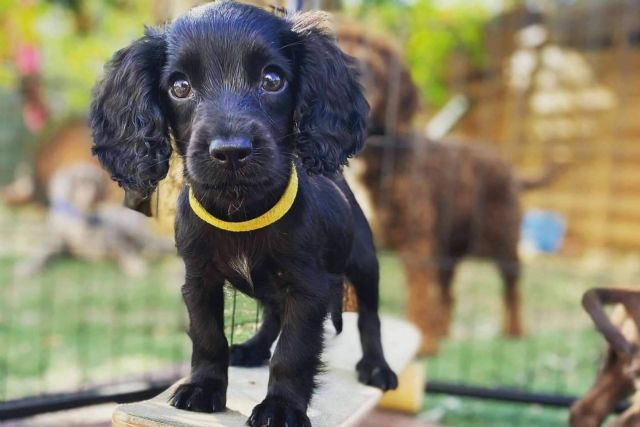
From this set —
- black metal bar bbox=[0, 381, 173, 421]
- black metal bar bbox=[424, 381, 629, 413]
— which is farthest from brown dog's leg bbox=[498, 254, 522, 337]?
black metal bar bbox=[0, 381, 173, 421]

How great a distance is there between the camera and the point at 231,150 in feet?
3.11

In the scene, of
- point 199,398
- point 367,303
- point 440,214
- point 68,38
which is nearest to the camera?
point 199,398

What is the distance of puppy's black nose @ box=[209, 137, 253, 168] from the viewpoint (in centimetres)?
95

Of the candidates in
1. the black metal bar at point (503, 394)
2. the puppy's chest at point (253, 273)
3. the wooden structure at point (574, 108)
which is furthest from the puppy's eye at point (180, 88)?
the wooden structure at point (574, 108)

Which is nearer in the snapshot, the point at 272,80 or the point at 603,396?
the point at 272,80

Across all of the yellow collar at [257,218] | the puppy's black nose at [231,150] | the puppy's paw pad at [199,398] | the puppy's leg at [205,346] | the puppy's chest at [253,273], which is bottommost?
the puppy's paw pad at [199,398]

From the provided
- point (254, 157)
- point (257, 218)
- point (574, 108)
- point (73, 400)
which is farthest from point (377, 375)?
point (574, 108)

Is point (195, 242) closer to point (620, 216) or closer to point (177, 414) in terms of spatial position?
point (177, 414)

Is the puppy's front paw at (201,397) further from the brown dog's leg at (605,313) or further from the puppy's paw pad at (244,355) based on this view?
the brown dog's leg at (605,313)

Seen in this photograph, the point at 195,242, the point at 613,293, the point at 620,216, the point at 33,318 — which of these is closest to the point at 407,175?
the point at 613,293

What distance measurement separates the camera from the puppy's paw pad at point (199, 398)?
1162 millimetres

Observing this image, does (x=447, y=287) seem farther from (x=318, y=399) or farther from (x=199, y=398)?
(x=199, y=398)

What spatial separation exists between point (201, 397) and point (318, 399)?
249 mm

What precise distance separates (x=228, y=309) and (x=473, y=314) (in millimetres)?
3198
